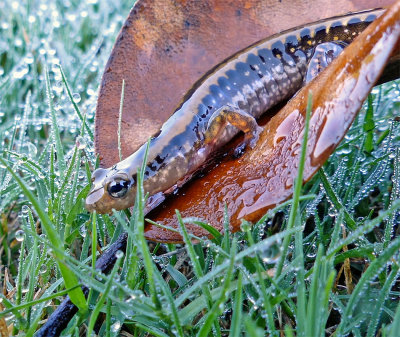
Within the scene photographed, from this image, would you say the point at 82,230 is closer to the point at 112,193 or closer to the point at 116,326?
the point at 112,193

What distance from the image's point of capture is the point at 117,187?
142 centimetres

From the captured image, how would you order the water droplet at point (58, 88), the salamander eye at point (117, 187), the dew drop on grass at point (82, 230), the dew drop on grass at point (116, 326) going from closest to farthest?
the dew drop on grass at point (116, 326), the salamander eye at point (117, 187), the dew drop on grass at point (82, 230), the water droplet at point (58, 88)

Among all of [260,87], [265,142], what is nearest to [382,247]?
[265,142]

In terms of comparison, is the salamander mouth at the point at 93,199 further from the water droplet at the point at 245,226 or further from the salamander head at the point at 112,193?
the water droplet at the point at 245,226

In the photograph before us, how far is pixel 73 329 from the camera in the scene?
121cm

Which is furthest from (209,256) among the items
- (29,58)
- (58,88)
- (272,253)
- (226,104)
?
(29,58)

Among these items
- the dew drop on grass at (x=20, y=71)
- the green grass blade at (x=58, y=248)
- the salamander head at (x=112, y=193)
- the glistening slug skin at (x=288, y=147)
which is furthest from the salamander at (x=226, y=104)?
Answer: the dew drop on grass at (x=20, y=71)

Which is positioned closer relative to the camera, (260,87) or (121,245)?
(121,245)

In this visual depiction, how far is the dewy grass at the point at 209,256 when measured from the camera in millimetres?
1081

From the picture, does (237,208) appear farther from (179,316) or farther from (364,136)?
(364,136)

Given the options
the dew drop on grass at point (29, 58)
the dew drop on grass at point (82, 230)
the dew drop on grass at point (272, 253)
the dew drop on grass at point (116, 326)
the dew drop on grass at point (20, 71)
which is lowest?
the dew drop on grass at point (116, 326)

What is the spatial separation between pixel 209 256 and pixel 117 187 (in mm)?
328

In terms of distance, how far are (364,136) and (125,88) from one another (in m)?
0.86

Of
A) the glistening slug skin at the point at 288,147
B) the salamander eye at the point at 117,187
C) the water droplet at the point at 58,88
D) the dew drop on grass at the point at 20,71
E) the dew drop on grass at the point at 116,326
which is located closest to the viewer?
the glistening slug skin at the point at 288,147
